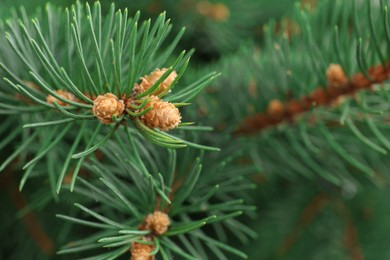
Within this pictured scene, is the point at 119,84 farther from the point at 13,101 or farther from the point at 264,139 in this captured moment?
the point at 264,139

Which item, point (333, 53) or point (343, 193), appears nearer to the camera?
point (333, 53)

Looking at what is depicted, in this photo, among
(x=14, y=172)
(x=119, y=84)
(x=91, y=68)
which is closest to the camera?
(x=119, y=84)

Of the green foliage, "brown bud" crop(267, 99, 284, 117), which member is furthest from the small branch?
the green foliage

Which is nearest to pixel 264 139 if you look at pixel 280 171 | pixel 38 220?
pixel 280 171

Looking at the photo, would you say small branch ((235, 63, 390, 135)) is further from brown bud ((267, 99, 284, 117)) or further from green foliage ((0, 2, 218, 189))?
green foliage ((0, 2, 218, 189))

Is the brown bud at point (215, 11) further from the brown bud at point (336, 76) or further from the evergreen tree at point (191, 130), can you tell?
the brown bud at point (336, 76)

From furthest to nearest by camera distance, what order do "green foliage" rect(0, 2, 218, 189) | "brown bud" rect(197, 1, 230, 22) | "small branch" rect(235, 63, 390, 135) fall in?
"brown bud" rect(197, 1, 230, 22)
"small branch" rect(235, 63, 390, 135)
"green foliage" rect(0, 2, 218, 189)
